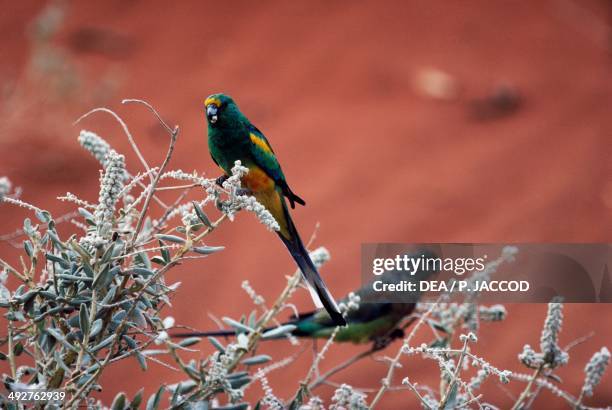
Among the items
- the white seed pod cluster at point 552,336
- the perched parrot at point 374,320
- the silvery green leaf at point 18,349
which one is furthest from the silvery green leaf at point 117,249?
the perched parrot at point 374,320

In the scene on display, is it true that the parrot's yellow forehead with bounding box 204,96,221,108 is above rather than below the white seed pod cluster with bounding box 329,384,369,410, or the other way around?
above

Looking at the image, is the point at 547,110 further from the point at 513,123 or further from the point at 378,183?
the point at 378,183

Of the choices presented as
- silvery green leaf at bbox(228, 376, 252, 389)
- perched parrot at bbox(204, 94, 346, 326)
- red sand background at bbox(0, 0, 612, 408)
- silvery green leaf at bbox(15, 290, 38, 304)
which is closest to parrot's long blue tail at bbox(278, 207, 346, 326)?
perched parrot at bbox(204, 94, 346, 326)

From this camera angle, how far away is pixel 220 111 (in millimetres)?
1299

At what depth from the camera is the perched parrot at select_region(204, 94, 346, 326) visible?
1.29 meters

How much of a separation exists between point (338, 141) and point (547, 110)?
1.23m

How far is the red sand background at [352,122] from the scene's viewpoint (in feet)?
9.88

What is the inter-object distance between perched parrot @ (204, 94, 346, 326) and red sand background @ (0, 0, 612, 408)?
139cm

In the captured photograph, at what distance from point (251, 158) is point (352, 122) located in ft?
8.77

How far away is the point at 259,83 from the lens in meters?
4.04

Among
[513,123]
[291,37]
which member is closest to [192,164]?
[291,37]

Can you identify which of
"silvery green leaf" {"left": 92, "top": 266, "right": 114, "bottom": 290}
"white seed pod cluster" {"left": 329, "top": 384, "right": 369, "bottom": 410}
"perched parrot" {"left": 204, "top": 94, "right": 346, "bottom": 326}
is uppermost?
"perched parrot" {"left": 204, "top": 94, "right": 346, "bottom": 326}

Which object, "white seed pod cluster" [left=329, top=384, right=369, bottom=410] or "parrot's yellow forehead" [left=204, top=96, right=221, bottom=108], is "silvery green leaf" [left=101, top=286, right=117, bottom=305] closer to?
"white seed pod cluster" [left=329, top=384, right=369, bottom=410]

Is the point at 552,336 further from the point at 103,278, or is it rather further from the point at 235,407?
the point at 103,278
